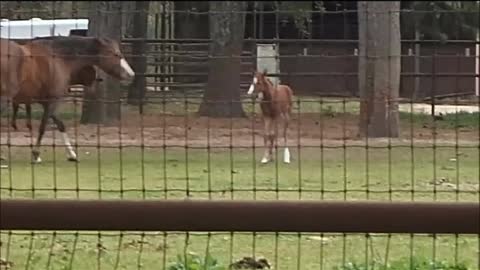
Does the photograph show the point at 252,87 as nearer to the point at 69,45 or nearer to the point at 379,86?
the point at 69,45

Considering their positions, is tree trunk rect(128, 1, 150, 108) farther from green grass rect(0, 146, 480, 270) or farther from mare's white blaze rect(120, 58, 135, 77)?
green grass rect(0, 146, 480, 270)

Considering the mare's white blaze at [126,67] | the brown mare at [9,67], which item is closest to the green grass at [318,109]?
the mare's white blaze at [126,67]

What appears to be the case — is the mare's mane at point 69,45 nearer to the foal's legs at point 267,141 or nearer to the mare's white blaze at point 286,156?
the foal's legs at point 267,141

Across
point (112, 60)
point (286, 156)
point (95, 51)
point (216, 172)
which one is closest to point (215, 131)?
point (112, 60)

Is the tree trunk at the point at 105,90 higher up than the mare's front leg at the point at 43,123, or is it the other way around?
the tree trunk at the point at 105,90

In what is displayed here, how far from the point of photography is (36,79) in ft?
37.2

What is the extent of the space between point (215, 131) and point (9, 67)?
6.09 ft

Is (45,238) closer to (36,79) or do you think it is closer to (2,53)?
(2,53)

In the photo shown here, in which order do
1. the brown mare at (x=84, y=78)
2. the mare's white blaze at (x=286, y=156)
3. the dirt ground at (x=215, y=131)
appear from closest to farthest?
the dirt ground at (x=215, y=131), the brown mare at (x=84, y=78), the mare's white blaze at (x=286, y=156)

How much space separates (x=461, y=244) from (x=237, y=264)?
1940 mm

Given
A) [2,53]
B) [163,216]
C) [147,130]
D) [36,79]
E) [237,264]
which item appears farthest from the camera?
[36,79]

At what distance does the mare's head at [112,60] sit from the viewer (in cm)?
882

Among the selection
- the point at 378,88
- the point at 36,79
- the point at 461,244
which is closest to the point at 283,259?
the point at 461,244

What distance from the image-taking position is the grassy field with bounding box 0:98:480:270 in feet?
26.1
